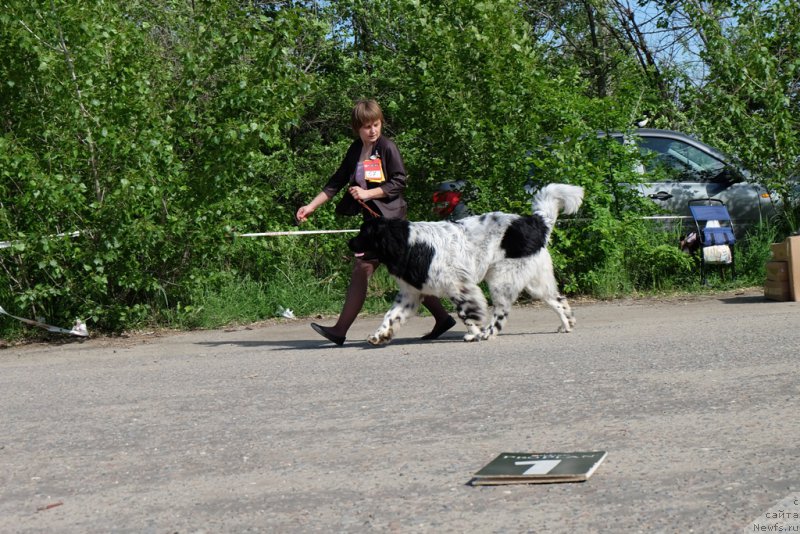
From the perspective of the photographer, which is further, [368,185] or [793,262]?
[793,262]

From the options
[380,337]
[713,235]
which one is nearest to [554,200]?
[380,337]

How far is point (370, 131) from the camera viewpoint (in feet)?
30.9

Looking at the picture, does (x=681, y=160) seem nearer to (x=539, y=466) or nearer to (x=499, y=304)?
(x=499, y=304)

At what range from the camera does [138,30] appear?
37.8ft

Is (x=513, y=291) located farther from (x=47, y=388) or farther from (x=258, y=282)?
(x=258, y=282)

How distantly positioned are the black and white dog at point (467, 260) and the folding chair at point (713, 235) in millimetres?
3689

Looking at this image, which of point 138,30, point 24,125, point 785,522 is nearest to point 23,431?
point 785,522

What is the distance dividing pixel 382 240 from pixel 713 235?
524cm

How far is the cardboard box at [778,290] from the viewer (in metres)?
11.5

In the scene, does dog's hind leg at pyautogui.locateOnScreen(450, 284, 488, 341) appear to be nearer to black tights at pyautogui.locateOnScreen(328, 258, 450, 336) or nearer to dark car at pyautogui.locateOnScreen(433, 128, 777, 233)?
black tights at pyautogui.locateOnScreen(328, 258, 450, 336)

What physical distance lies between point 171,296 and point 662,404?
7050 millimetres

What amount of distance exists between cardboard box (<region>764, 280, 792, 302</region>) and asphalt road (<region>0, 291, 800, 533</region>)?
1928mm

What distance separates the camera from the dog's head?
9.16 meters

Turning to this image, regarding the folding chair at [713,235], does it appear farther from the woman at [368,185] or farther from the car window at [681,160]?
the woman at [368,185]
